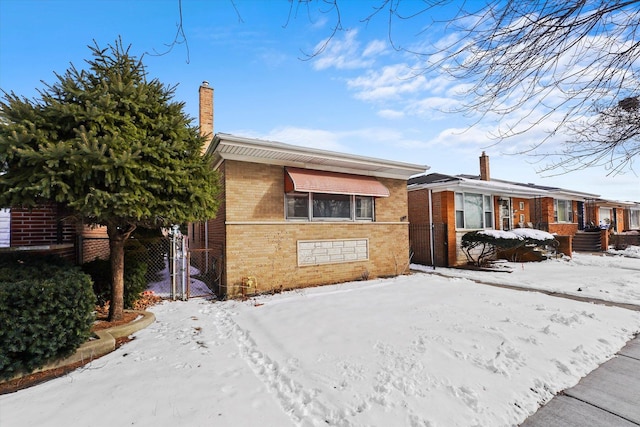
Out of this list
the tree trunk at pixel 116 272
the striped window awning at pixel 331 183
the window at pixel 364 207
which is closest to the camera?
the tree trunk at pixel 116 272

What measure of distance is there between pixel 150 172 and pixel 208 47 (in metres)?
2.17

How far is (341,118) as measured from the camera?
589 centimetres

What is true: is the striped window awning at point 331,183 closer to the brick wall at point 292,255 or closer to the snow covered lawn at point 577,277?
the brick wall at point 292,255

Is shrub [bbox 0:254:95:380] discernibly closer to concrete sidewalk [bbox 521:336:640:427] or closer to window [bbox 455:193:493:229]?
concrete sidewalk [bbox 521:336:640:427]

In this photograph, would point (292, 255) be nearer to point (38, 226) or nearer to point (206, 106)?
point (38, 226)

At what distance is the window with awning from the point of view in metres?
8.84

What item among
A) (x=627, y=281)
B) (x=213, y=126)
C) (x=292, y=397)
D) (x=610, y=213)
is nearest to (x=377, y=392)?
(x=292, y=397)

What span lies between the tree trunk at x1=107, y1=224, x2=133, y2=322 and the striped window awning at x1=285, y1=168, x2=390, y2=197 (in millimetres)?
4325

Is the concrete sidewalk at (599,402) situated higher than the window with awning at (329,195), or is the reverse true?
the window with awning at (329,195)

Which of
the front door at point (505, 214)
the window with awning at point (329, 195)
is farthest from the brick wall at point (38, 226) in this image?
the front door at point (505, 214)

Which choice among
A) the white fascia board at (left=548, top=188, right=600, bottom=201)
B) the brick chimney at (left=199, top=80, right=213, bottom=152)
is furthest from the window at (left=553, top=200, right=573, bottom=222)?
the brick chimney at (left=199, top=80, right=213, bottom=152)

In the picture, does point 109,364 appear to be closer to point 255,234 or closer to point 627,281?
point 255,234

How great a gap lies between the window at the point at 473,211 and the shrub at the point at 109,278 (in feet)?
42.9

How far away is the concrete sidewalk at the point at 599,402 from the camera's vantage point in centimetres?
298
